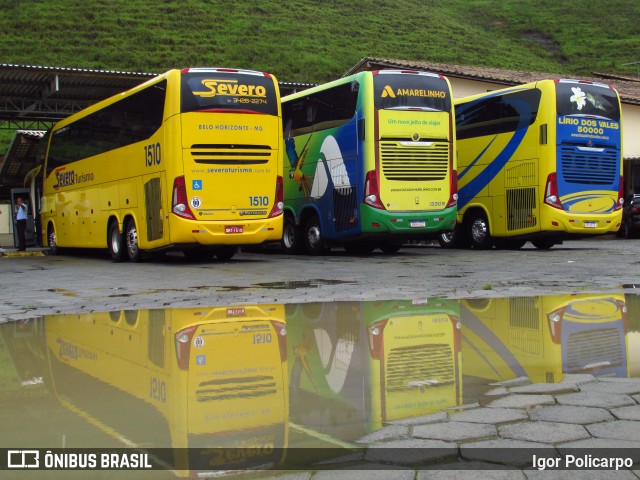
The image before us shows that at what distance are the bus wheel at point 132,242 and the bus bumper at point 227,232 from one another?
6.96 ft

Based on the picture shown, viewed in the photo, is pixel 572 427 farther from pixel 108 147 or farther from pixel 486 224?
pixel 486 224

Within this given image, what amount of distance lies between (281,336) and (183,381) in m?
1.80

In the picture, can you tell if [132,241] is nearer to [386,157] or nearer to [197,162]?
[197,162]

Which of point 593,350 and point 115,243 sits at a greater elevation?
point 593,350

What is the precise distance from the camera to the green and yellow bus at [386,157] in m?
18.5

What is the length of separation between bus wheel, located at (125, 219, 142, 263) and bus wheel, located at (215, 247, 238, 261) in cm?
181

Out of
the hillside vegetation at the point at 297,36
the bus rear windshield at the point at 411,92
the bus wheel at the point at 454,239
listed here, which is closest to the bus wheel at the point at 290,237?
the bus wheel at the point at 454,239

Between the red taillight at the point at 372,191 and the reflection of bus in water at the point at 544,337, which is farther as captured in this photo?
the red taillight at the point at 372,191

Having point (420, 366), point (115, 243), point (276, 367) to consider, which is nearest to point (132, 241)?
point (115, 243)

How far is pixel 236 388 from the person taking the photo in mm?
Answer: 5172

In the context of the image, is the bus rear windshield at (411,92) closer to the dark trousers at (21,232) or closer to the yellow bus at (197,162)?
the yellow bus at (197,162)

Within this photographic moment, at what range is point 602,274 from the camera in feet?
41.9

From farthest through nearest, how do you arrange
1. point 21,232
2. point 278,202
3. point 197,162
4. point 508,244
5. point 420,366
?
Answer: point 21,232, point 508,244, point 278,202, point 197,162, point 420,366

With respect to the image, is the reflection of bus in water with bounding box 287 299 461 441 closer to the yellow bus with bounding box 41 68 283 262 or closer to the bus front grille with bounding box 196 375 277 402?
the bus front grille with bounding box 196 375 277 402
